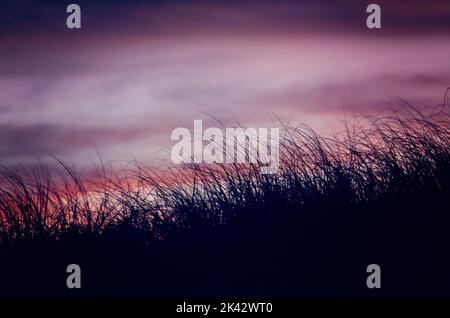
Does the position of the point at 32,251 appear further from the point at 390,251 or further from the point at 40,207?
the point at 390,251

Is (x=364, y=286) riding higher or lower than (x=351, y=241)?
lower

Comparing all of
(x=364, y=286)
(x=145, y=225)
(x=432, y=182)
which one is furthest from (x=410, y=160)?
(x=145, y=225)

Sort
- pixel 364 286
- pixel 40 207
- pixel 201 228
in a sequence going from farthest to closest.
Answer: pixel 40 207 → pixel 201 228 → pixel 364 286

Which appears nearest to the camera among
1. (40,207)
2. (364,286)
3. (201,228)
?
(364,286)

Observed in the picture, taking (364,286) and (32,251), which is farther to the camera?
(32,251)

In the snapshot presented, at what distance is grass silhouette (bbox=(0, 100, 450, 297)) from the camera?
3.41 metres

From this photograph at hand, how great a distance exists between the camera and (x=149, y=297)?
11.5 ft

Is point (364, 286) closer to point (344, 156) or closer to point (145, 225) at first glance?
point (344, 156)

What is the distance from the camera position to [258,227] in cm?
356

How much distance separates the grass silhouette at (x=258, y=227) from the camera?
3.41 metres
